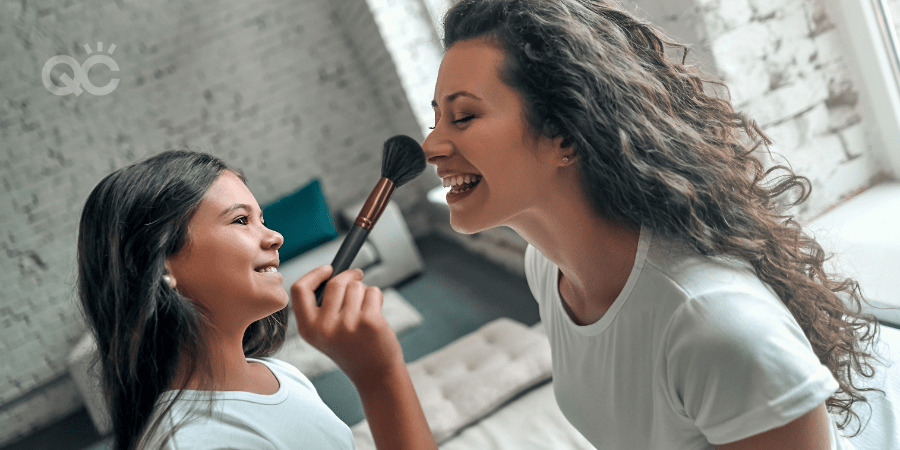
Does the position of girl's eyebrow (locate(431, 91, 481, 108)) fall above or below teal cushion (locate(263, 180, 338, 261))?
above

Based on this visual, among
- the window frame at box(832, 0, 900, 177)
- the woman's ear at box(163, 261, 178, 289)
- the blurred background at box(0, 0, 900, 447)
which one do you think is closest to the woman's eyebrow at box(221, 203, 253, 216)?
the woman's ear at box(163, 261, 178, 289)

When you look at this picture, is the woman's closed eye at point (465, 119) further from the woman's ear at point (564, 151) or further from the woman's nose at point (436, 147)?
the woman's ear at point (564, 151)

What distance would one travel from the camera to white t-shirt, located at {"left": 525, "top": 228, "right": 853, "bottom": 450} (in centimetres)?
69

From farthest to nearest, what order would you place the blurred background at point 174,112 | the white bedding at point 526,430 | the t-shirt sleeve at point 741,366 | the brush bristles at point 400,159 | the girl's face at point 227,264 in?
1. the blurred background at point 174,112
2. the white bedding at point 526,430
3. the brush bristles at point 400,159
4. the girl's face at point 227,264
5. the t-shirt sleeve at point 741,366

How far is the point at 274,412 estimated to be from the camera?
0.84 meters

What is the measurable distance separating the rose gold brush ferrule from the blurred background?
6.83 ft

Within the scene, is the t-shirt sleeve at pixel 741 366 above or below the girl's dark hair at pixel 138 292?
below

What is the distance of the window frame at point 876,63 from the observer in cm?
160

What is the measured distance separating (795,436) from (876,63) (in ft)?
4.76

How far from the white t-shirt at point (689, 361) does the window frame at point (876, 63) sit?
1.20 m

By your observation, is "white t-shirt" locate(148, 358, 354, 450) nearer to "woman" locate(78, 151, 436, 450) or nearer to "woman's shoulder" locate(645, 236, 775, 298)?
"woman" locate(78, 151, 436, 450)

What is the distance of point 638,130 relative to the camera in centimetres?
83

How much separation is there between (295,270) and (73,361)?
1326mm

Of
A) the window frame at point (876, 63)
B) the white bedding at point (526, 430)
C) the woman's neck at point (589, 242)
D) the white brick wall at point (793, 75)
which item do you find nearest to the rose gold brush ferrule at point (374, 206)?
the woman's neck at point (589, 242)
